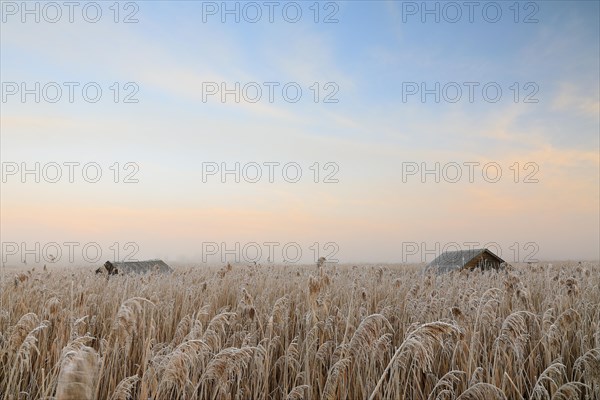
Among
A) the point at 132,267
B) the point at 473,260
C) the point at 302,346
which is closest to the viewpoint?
the point at 302,346

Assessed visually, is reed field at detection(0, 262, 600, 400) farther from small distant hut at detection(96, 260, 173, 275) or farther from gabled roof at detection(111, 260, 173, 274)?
gabled roof at detection(111, 260, 173, 274)

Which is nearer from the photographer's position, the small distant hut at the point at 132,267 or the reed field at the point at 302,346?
the reed field at the point at 302,346

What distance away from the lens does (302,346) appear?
15.7 feet

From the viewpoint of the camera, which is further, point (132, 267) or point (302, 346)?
point (132, 267)

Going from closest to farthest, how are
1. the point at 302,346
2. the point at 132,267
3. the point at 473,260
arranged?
the point at 302,346 → the point at 132,267 → the point at 473,260

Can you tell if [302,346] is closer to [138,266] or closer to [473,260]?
[138,266]

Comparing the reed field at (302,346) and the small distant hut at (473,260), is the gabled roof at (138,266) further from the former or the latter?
the small distant hut at (473,260)

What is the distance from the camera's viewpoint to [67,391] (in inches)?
60.7

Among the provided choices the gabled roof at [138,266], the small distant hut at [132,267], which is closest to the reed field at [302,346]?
the small distant hut at [132,267]

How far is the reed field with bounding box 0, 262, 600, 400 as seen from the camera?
2877 millimetres

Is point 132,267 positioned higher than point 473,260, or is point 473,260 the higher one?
point 473,260

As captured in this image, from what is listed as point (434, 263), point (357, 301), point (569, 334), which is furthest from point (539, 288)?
point (434, 263)

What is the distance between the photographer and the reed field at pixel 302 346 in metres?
2.88

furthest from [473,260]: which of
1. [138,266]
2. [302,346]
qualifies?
[302,346]
